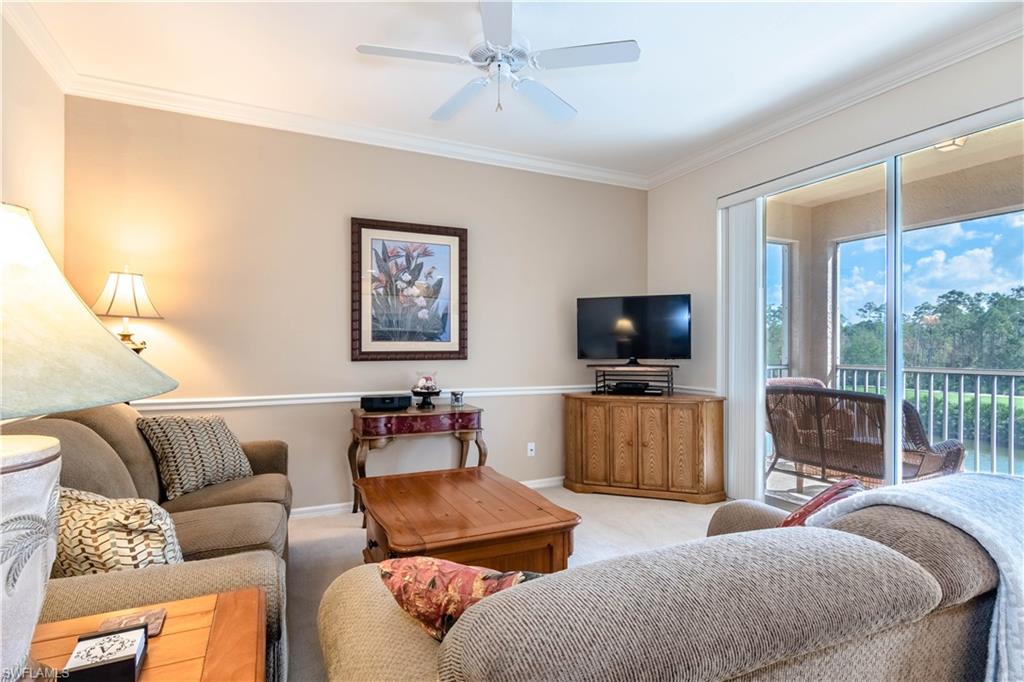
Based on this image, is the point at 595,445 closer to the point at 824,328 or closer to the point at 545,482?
the point at 545,482

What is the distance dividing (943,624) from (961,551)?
5.6 inches

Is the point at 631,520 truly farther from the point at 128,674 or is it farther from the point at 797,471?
the point at 128,674

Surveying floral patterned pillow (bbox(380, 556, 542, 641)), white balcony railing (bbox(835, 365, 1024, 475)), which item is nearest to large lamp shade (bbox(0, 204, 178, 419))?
floral patterned pillow (bbox(380, 556, 542, 641))

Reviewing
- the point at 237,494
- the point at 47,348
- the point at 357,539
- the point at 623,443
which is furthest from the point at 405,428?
the point at 47,348

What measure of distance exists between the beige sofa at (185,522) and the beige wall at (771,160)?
3.36 metres

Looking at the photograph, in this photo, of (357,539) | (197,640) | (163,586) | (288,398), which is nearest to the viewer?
(197,640)

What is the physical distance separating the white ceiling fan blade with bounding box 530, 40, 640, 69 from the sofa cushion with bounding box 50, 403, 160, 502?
8.16ft

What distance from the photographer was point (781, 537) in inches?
32.4

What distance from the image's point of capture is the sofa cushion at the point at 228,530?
5.81 ft

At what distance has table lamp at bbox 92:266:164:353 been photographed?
2775 mm

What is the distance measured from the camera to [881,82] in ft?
9.48

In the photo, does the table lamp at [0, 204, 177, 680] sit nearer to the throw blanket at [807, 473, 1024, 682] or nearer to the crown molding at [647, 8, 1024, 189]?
the throw blanket at [807, 473, 1024, 682]

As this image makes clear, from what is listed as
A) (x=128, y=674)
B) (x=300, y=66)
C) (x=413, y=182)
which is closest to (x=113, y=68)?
(x=300, y=66)

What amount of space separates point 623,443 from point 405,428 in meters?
1.75
